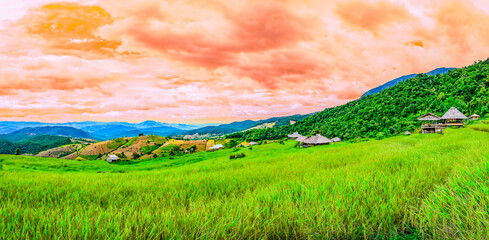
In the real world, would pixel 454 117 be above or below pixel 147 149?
above

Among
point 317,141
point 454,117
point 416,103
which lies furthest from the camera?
point 416,103

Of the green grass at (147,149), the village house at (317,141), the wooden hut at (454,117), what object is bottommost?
the green grass at (147,149)

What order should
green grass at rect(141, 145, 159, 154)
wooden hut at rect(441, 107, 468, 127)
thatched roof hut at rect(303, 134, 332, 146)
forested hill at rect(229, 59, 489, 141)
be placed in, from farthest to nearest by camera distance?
green grass at rect(141, 145, 159, 154) < forested hill at rect(229, 59, 489, 141) < thatched roof hut at rect(303, 134, 332, 146) < wooden hut at rect(441, 107, 468, 127)

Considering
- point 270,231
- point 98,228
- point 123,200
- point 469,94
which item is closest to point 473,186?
point 270,231

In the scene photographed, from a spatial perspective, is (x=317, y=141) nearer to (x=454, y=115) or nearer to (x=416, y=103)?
(x=454, y=115)

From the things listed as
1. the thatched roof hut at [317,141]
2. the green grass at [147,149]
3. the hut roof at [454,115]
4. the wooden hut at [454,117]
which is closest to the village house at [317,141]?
the thatched roof hut at [317,141]

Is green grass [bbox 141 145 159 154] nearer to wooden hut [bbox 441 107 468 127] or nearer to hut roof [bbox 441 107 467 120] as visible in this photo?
wooden hut [bbox 441 107 468 127]

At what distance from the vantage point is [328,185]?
2.84m

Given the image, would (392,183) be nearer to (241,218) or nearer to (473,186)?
(473,186)

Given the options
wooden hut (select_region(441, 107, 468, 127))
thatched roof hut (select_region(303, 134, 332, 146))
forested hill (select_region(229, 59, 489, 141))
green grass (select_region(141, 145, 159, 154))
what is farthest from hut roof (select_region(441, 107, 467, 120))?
green grass (select_region(141, 145, 159, 154))

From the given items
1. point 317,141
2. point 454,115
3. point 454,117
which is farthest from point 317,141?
point 454,115

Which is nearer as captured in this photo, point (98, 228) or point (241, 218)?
point (98, 228)

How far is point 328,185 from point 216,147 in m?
112

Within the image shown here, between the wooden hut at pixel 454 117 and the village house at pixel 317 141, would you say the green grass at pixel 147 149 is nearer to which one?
the village house at pixel 317 141
